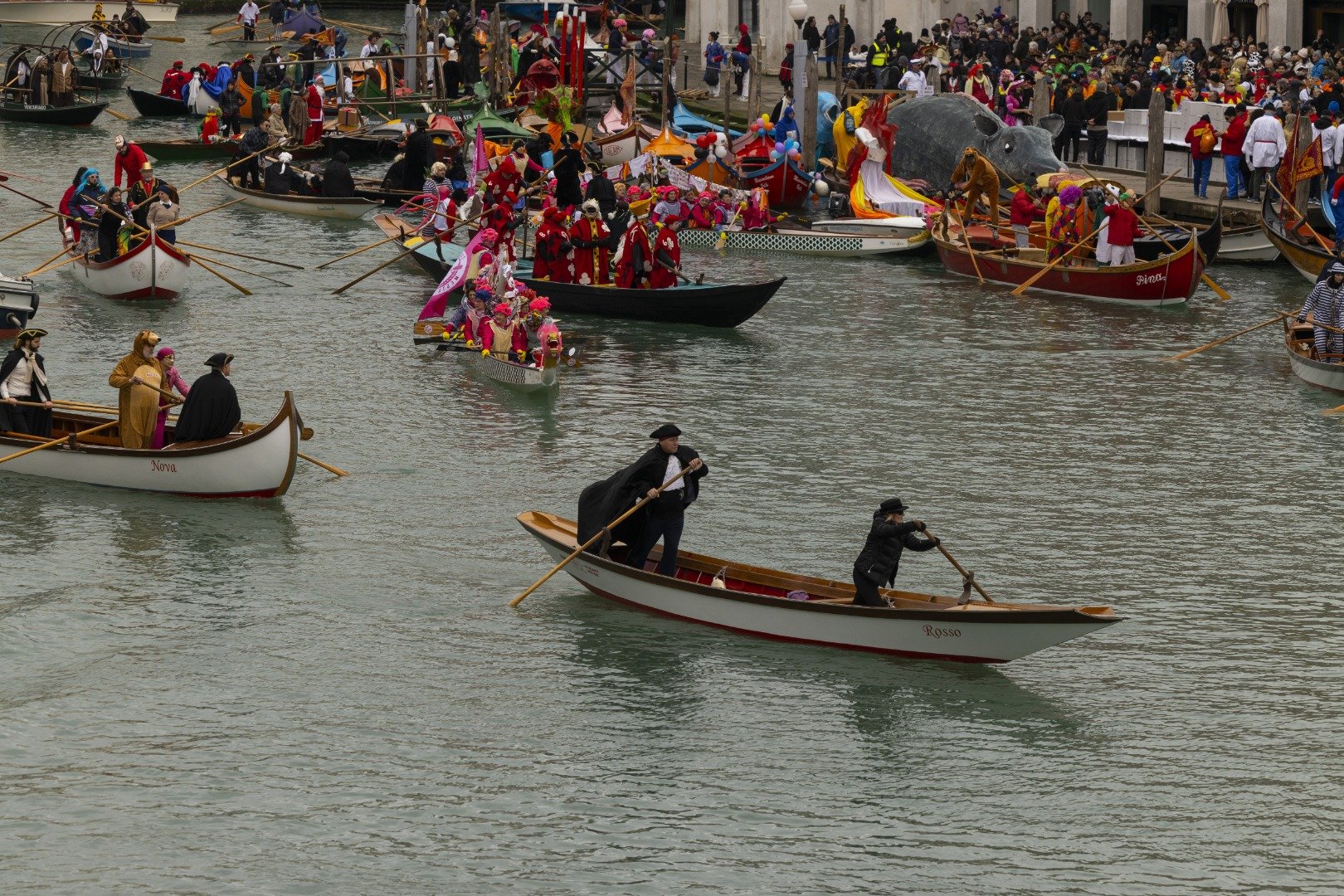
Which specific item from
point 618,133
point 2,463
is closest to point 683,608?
point 2,463

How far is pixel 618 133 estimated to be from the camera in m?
40.9

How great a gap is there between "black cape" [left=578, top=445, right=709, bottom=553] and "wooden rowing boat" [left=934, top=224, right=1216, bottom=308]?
1448 centimetres

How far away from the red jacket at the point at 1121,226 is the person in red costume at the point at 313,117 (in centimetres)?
2043

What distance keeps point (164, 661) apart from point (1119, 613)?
7411 mm

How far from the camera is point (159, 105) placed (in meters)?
50.9

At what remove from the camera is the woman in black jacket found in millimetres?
14188

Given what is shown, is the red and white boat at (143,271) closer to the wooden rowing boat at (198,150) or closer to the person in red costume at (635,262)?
the person in red costume at (635,262)

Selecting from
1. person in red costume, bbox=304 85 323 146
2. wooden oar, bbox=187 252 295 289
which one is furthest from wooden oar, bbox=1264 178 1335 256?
person in red costume, bbox=304 85 323 146

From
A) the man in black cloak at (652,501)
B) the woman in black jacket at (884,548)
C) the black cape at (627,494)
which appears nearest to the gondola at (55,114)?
the black cape at (627,494)

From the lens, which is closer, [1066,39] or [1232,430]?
[1232,430]

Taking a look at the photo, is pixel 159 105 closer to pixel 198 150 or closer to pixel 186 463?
pixel 198 150

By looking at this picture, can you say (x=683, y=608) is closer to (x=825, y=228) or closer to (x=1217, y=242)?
(x=1217, y=242)

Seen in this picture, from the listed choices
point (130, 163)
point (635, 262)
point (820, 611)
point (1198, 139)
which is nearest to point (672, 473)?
point (820, 611)

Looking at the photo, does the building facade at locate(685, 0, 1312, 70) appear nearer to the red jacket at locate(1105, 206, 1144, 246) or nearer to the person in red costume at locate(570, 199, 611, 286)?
the red jacket at locate(1105, 206, 1144, 246)
